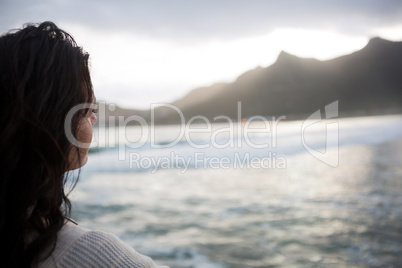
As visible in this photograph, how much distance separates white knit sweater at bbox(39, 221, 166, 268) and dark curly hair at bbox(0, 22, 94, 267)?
3cm

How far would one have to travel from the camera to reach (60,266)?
963mm

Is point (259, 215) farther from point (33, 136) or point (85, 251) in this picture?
point (33, 136)

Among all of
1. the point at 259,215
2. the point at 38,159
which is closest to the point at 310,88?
the point at 259,215

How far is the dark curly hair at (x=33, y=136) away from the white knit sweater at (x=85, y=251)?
0.03m

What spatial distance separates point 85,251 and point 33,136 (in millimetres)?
428

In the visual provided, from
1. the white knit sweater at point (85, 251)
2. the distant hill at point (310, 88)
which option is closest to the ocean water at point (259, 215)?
the white knit sweater at point (85, 251)

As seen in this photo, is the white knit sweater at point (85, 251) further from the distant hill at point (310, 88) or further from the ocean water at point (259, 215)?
the distant hill at point (310, 88)

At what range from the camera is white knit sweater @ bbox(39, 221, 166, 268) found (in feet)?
3.16

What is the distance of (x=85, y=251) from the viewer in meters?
0.97

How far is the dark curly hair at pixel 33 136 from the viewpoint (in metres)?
0.96

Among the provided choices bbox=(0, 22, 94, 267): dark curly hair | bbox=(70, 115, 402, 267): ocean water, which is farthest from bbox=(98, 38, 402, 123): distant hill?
bbox=(0, 22, 94, 267): dark curly hair

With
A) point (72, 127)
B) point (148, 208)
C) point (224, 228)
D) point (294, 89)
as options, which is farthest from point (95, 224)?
point (294, 89)

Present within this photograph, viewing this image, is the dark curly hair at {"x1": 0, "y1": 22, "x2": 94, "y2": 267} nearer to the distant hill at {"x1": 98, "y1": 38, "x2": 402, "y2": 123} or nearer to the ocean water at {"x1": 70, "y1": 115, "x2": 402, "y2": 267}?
the ocean water at {"x1": 70, "y1": 115, "x2": 402, "y2": 267}

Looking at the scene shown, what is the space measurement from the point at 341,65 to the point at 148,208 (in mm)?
94912
